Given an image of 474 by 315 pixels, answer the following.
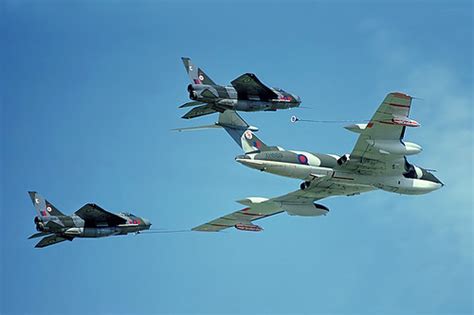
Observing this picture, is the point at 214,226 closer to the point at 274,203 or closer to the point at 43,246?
A: the point at 274,203

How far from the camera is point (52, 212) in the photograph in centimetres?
7431

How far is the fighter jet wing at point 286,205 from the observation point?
68.2 m

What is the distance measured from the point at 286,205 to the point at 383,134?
11796 millimetres

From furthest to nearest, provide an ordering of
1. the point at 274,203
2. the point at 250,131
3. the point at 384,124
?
the point at 274,203, the point at 250,131, the point at 384,124

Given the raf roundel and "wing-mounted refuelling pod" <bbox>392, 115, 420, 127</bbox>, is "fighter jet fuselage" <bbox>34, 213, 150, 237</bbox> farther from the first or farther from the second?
"wing-mounted refuelling pod" <bbox>392, 115, 420, 127</bbox>

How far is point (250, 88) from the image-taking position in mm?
64625

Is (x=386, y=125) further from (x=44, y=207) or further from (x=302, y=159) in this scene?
(x=44, y=207)

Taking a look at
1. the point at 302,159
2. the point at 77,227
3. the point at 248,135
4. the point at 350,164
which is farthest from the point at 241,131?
the point at 77,227

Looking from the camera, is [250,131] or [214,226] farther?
[214,226]

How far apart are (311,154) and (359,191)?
587cm

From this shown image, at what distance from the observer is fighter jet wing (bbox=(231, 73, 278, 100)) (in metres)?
64.1

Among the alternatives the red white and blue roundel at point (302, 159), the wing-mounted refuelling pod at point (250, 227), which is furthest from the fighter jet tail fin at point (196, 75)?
the wing-mounted refuelling pod at point (250, 227)

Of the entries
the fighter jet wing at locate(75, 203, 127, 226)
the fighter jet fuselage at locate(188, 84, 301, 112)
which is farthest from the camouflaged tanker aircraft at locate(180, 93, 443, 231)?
the fighter jet wing at locate(75, 203, 127, 226)

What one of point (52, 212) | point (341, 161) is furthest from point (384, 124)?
point (52, 212)
